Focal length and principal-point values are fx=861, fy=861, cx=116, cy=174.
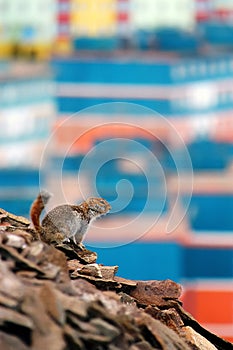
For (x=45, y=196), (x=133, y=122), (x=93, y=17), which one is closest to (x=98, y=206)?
(x=45, y=196)

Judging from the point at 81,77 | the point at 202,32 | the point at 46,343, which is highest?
the point at 202,32

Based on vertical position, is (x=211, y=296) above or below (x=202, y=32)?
below

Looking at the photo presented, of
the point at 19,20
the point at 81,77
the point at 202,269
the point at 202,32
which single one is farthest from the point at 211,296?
the point at 19,20

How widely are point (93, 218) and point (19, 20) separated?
7291 millimetres

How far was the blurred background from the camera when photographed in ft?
7.97

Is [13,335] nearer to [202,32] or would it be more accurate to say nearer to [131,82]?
[131,82]

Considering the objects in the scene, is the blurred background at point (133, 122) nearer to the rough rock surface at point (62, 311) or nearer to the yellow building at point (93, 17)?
the yellow building at point (93, 17)

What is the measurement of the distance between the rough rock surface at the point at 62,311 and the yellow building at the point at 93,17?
23.7ft

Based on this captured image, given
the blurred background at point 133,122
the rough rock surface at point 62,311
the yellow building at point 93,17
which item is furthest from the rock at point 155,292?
the yellow building at point 93,17

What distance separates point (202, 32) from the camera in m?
6.91

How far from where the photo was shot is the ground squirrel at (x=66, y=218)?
65 cm

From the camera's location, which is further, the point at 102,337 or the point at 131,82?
the point at 131,82

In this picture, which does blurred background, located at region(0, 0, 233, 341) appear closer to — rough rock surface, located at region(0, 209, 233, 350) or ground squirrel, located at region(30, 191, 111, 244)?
ground squirrel, located at region(30, 191, 111, 244)

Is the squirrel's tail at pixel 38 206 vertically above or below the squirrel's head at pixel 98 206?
below
